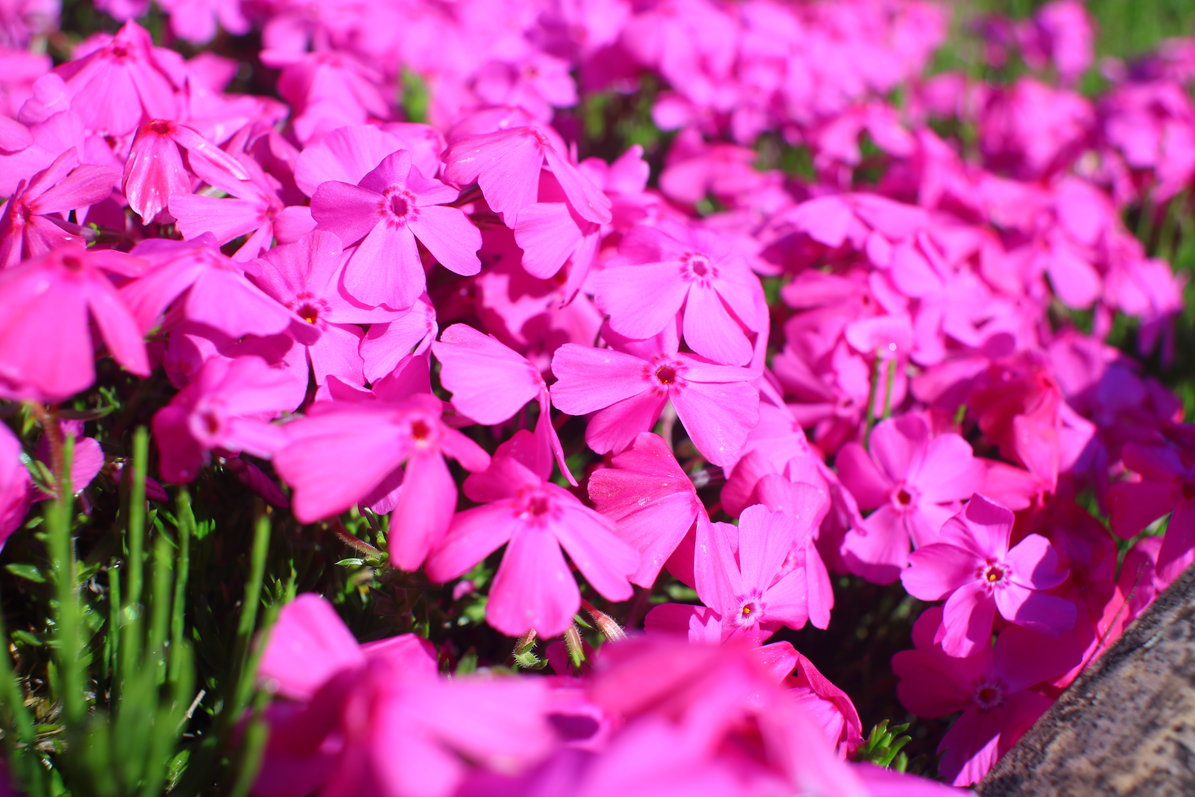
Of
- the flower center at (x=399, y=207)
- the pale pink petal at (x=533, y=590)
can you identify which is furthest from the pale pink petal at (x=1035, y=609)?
the flower center at (x=399, y=207)

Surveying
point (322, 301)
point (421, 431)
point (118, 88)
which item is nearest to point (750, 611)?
point (421, 431)

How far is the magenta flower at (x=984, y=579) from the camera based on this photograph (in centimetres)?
139

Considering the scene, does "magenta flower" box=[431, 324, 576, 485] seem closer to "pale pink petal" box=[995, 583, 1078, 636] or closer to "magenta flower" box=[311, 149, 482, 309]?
"magenta flower" box=[311, 149, 482, 309]

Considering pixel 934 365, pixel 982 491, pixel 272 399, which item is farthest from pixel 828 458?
pixel 272 399

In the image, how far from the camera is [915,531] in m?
1.59

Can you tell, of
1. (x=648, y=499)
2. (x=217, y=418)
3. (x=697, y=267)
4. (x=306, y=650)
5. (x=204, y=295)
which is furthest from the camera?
(x=697, y=267)

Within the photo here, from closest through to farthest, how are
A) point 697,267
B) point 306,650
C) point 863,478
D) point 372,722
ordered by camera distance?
1. point 372,722
2. point 306,650
3. point 697,267
4. point 863,478

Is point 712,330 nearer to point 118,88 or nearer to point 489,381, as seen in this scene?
point 489,381

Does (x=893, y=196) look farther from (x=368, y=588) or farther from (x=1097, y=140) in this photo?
(x=368, y=588)

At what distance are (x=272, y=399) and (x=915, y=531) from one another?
108cm

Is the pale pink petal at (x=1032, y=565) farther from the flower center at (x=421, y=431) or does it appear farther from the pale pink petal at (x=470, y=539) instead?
the flower center at (x=421, y=431)

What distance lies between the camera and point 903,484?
1.62 metres

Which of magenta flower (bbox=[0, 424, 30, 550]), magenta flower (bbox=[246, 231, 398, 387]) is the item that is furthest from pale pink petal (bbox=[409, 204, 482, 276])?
magenta flower (bbox=[0, 424, 30, 550])

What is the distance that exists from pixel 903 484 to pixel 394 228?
0.97 metres
